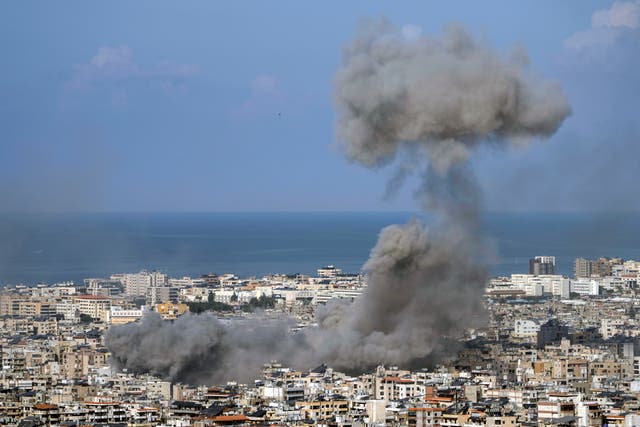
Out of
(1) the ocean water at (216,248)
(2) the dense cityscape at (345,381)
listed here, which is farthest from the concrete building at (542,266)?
(2) the dense cityscape at (345,381)

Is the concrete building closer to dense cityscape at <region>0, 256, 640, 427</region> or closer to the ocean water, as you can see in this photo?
the ocean water

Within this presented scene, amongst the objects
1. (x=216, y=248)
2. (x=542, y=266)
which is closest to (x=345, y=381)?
(x=542, y=266)

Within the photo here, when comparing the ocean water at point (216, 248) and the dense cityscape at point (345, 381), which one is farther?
the ocean water at point (216, 248)

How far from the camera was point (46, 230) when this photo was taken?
83.8 m

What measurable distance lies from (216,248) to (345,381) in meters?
78.5

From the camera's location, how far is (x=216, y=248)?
373 feet

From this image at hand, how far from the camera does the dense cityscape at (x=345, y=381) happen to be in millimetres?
30766

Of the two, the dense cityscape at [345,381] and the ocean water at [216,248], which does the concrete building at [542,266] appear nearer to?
the ocean water at [216,248]

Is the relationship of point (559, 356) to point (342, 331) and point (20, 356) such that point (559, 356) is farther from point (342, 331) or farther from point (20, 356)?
point (20, 356)

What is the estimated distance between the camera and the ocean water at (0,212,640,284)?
78.1 m

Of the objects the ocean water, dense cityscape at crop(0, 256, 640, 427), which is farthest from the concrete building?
dense cityscape at crop(0, 256, 640, 427)

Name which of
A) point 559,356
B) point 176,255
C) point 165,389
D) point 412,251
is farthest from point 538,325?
→ point 176,255

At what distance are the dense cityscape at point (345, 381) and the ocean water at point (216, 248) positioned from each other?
9171mm

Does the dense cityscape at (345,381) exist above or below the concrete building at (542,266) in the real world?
below
